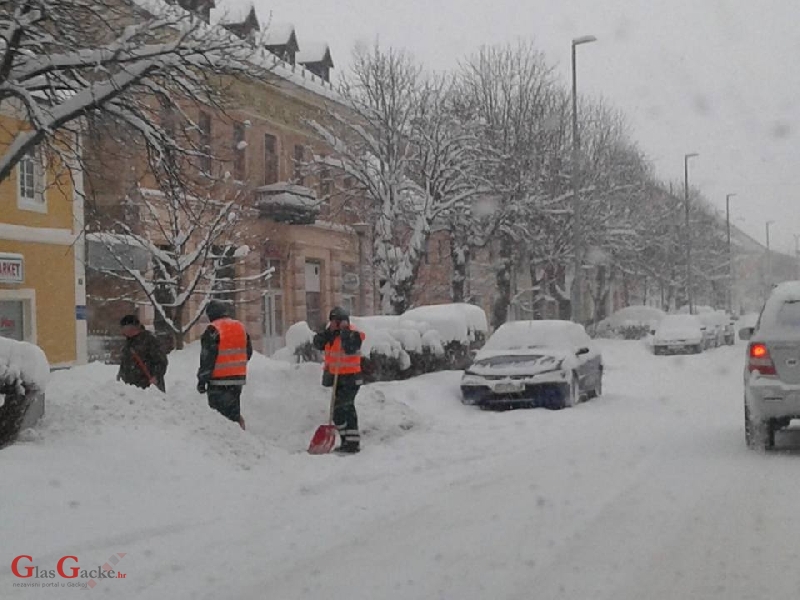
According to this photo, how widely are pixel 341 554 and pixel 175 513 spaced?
1.79 meters

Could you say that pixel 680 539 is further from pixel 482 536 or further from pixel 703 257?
pixel 703 257

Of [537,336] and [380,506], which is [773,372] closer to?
[380,506]

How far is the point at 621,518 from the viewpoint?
26.1 ft

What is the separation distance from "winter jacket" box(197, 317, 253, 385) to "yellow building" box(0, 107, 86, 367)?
11186 mm

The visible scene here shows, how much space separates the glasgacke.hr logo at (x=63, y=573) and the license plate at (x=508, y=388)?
10.0 m

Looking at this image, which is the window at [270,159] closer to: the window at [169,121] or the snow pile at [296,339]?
the snow pile at [296,339]

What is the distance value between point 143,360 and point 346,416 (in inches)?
92.4

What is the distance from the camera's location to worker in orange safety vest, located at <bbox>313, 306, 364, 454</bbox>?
1167cm

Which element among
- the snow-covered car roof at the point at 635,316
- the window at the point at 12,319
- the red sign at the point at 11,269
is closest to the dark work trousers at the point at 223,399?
the red sign at the point at 11,269

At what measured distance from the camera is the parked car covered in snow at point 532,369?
53.5 ft

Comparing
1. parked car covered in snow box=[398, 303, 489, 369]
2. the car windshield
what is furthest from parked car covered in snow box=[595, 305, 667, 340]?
the car windshield

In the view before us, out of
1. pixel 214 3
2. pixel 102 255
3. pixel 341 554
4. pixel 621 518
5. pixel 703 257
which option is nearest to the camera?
pixel 341 554

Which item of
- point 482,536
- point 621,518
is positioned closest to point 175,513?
point 482,536

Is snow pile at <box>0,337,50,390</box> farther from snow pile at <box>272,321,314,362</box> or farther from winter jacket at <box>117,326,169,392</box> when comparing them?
snow pile at <box>272,321,314,362</box>
